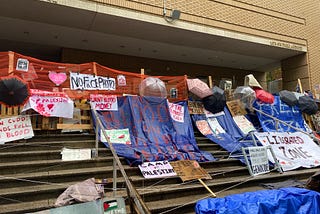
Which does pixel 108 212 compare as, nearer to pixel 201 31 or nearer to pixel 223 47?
pixel 201 31

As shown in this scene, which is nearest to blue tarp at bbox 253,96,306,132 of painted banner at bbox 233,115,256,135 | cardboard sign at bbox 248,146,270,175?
painted banner at bbox 233,115,256,135

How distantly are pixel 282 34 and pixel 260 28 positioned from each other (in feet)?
4.87

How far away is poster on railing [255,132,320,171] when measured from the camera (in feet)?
23.7

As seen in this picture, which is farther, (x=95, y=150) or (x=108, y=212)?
(x=95, y=150)

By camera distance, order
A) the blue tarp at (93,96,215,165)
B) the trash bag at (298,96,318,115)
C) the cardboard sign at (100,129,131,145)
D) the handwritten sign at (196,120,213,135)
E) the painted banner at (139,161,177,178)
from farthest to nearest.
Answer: the trash bag at (298,96,318,115)
the handwritten sign at (196,120,213,135)
the cardboard sign at (100,129,131,145)
the blue tarp at (93,96,215,165)
the painted banner at (139,161,177,178)

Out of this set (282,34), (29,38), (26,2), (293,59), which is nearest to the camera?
(26,2)

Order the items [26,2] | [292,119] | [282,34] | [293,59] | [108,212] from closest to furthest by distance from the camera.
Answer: [108,212] → [26,2] → [292,119] → [282,34] → [293,59]

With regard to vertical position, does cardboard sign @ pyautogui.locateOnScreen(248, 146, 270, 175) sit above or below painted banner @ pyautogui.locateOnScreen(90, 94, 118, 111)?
below

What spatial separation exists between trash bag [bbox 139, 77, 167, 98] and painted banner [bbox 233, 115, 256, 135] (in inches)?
113

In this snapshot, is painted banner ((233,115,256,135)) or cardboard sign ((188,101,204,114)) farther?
painted banner ((233,115,256,135))

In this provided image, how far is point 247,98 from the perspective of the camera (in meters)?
9.11

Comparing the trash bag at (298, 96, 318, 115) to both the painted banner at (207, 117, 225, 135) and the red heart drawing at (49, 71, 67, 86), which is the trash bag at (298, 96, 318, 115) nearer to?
the painted banner at (207, 117, 225, 135)

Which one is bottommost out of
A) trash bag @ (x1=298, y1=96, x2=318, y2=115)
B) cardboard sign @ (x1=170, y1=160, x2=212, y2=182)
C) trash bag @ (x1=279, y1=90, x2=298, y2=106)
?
cardboard sign @ (x1=170, y1=160, x2=212, y2=182)

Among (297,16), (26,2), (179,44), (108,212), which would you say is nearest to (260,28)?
(297,16)
